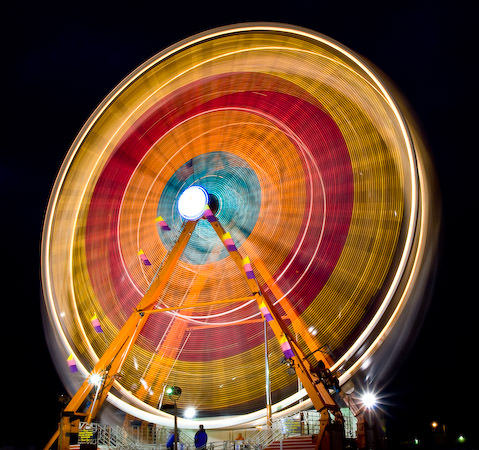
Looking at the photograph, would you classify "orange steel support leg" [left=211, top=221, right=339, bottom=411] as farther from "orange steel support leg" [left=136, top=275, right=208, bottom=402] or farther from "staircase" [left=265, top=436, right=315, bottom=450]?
"orange steel support leg" [left=136, top=275, right=208, bottom=402]

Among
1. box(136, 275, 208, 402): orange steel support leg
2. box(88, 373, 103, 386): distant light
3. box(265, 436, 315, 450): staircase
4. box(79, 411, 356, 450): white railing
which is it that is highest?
box(136, 275, 208, 402): orange steel support leg

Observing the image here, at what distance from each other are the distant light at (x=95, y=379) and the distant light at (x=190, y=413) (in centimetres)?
390

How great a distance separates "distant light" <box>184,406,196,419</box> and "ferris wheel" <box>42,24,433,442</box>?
6.7 inches

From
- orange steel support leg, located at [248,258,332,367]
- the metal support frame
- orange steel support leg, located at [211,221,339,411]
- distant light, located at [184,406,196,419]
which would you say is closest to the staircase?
the metal support frame

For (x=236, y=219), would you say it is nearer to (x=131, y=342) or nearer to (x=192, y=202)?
(x=192, y=202)

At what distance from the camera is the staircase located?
9842 mm

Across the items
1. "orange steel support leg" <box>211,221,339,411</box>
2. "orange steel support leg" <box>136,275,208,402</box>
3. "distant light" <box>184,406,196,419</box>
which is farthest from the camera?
"distant light" <box>184,406,196,419</box>

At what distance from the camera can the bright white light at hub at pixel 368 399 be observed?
1190 cm

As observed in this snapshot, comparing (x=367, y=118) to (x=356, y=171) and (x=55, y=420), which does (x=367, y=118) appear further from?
(x=55, y=420)

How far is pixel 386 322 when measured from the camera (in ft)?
34.2

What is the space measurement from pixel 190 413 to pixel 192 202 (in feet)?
21.1

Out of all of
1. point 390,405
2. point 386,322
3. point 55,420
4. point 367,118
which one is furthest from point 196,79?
point 390,405

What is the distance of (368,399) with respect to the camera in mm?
12109

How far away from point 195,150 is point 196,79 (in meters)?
2.13
